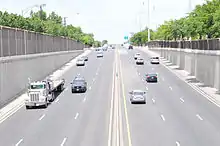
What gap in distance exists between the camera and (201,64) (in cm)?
7356

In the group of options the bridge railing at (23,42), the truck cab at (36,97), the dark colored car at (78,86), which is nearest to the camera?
the truck cab at (36,97)

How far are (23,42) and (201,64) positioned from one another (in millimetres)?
29010

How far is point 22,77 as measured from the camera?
61.5m

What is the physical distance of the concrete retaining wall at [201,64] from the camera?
62.9 meters

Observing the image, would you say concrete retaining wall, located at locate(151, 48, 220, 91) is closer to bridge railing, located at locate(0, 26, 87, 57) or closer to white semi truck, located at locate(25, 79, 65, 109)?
white semi truck, located at locate(25, 79, 65, 109)

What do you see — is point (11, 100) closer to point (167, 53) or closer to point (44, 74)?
point (44, 74)

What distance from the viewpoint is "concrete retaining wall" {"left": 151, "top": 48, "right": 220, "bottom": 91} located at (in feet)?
206

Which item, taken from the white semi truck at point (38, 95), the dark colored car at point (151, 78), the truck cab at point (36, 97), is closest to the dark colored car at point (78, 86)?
the white semi truck at point (38, 95)

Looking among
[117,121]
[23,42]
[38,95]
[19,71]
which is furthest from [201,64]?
[117,121]

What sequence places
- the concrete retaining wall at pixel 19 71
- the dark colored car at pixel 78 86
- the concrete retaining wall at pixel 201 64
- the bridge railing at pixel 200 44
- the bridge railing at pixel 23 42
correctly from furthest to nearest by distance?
the concrete retaining wall at pixel 201 64 < the bridge railing at pixel 200 44 < the dark colored car at pixel 78 86 < the bridge railing at pixel 23 42 < the concrete retaining wall at pixel 19 71

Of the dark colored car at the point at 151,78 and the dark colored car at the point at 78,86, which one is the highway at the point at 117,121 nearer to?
the dark colored car at the point at 78,86

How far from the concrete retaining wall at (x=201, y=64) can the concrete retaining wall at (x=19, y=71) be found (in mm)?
26850

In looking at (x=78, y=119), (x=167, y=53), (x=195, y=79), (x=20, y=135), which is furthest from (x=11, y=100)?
(x=167, y=53)

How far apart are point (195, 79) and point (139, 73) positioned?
12.6 m
